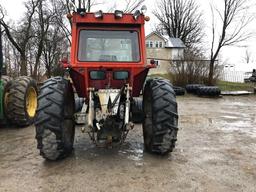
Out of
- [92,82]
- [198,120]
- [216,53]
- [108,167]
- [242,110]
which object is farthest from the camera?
[216,53]

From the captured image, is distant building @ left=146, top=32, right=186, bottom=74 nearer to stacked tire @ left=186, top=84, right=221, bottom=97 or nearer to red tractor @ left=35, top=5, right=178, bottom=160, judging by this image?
stacked tire @ left=186, top=84, right=221, bottom=97

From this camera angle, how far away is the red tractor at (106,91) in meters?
4.81

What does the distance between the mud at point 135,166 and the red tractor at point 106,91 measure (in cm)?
26

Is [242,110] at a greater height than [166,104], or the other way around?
[166,104]

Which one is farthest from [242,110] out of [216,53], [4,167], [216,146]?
[216,53]

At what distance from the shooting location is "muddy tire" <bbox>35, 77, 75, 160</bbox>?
15.4 feet

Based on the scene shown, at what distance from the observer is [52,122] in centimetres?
471

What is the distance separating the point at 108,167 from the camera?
15.7ft

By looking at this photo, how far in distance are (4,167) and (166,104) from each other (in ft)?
8.03

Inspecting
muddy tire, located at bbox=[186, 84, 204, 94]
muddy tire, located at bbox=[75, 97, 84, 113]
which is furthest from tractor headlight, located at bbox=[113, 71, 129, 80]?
muddy tire, located at bbox=[186, 84, 204, 94]

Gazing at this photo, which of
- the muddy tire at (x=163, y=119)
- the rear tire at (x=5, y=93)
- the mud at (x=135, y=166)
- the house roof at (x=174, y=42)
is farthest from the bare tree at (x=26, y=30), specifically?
the muddy tire at (x=163, y=119)

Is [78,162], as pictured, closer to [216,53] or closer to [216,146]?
[216,146]

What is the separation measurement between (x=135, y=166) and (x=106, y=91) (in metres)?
1.15

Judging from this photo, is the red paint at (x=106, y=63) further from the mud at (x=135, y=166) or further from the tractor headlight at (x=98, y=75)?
the mud at (x=135, y=166)
